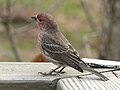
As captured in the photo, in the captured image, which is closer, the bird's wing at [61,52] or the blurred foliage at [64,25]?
the bird's wing at [61,52]

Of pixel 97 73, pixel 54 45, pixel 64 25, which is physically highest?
pixel 54 45

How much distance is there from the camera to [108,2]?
846 centimetres

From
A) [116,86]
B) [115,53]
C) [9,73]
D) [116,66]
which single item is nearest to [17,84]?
[9,73]

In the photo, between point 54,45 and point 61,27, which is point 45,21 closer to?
point 54,45

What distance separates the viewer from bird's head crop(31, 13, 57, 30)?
5983mm

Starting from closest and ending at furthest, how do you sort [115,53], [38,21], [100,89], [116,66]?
1. [100,89]
2. [116,66]
3. [38,21]
4. [115,53]

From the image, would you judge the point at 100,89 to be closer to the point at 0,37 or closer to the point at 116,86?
the point at 116,86

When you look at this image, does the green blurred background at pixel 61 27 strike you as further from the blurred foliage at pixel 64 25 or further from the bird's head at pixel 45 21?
the bird's head at pixel 45 21

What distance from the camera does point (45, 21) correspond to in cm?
610

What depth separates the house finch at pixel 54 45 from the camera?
5661mm

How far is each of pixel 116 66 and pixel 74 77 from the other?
2.32 feet

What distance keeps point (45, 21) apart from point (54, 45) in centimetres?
27

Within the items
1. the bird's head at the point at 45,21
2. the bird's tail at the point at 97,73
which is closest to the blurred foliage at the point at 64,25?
the bird's head at the point at 45,21

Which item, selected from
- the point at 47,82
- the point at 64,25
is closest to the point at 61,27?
the point at 64,25
